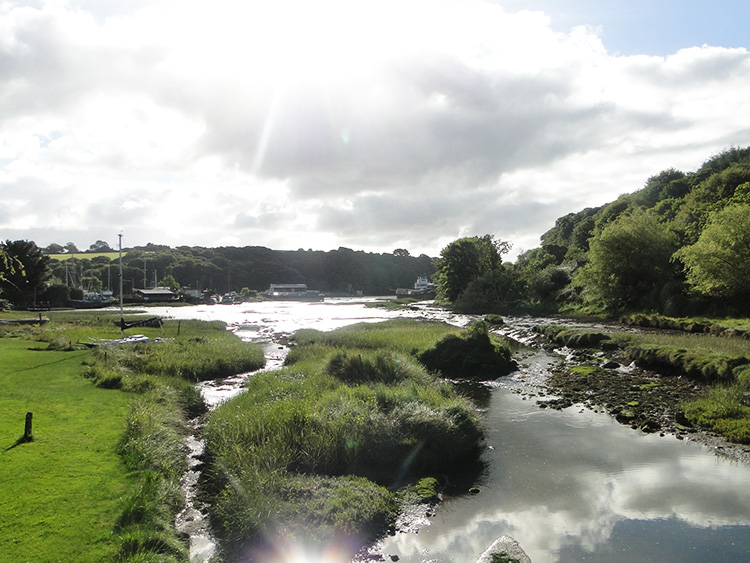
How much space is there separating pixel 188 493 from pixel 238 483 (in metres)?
2.05

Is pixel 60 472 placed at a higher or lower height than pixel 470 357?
higher

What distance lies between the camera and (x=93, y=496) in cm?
1051

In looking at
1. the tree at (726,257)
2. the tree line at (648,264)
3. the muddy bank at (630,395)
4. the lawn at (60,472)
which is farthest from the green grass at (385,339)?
the tree line at (648,264)

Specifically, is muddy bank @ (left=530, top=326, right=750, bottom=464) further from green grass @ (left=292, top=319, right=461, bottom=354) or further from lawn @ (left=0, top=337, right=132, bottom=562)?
lawn @ (left=0, top=337, right=132, bottom=562)

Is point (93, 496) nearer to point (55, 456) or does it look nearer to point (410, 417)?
point (55, 456)

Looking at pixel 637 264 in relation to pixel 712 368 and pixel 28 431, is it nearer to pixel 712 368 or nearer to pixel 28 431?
pixel 712 368

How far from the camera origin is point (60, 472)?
37.4ft

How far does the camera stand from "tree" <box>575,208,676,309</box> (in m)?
59.9

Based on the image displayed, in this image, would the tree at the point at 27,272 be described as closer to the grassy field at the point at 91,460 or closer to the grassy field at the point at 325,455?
the grassy field at the point at 91,460

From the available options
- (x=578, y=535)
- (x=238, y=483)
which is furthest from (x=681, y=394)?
(x=238, y=483)

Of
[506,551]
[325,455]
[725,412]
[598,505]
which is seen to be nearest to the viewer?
[506,551]

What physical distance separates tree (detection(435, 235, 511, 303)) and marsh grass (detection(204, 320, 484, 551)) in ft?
287

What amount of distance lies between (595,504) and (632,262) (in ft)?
184

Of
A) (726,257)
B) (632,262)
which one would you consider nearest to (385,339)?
(726,257)
